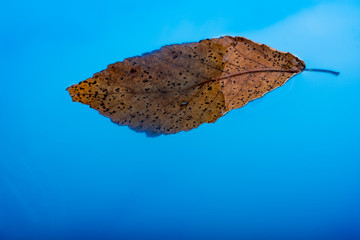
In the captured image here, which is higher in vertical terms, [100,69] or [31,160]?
[100,69]

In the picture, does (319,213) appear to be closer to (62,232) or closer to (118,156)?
(118,156)

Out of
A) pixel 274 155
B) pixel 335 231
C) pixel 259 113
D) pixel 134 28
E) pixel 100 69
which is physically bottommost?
pixel 335 231

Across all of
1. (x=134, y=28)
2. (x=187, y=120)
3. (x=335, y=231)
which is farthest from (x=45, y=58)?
(x=335, y=231)

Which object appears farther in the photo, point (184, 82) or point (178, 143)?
point (178, 143)
